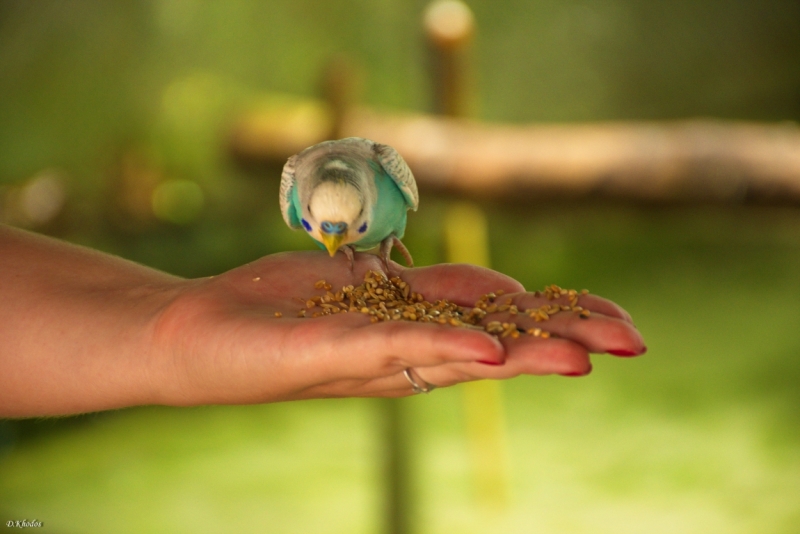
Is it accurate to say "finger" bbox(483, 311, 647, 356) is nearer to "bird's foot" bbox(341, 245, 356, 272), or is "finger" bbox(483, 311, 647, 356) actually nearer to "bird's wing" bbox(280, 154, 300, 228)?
"bird's foot" bbox(341, 245, 356, 272)

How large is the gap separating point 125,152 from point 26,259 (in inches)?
116

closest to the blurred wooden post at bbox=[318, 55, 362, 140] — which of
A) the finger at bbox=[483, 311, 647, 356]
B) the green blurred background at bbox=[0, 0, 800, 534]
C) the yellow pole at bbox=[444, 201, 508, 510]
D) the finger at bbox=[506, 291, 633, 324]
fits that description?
the green blurred background at bbox=[0, 0, 800, 534]

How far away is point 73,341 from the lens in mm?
1482

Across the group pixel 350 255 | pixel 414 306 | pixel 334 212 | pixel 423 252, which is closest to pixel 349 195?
pixel 334 212

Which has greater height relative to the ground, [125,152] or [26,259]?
[125,152]

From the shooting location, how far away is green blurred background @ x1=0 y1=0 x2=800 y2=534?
353 cm

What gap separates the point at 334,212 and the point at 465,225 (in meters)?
1.64

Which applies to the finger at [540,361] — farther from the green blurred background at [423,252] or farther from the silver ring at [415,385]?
the green blurred background at [423,252]

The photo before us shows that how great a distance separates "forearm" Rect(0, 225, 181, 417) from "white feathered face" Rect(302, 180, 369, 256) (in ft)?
1.11

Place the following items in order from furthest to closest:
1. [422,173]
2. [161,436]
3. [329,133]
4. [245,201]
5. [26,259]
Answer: [245,201]
[161,436]
[329,133]
[422,173]
[26,259]

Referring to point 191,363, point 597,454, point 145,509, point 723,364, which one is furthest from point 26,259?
point 723,364

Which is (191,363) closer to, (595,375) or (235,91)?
(595,375)

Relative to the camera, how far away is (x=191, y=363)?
137 cm

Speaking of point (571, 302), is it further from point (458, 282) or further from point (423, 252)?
point (423, 252)
